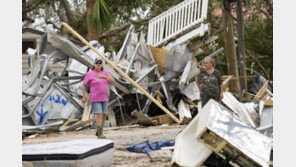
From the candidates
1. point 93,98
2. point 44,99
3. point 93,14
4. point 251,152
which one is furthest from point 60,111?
point 251,152

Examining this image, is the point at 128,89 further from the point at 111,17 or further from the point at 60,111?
the point at 111,17

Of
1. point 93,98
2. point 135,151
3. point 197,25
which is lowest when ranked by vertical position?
point 135,151

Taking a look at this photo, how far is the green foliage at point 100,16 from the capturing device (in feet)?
52.2

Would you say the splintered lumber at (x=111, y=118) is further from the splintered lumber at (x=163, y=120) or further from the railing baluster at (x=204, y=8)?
the railing baluster at (x=204, y=8)

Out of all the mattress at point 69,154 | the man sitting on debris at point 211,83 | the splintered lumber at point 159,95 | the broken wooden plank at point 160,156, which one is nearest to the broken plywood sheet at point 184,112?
the splintered lumber at point 159,95

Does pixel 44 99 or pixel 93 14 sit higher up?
pixel 93 14

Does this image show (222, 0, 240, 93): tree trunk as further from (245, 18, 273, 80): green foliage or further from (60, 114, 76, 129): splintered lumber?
(245, 18, 273, 80): green foliage

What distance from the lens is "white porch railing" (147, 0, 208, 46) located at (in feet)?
43.5

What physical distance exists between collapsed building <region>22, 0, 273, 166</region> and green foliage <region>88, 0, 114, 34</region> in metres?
1.86

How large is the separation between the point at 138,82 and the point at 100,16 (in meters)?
4.44

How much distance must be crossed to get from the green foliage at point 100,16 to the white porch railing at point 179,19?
2180 millimetres

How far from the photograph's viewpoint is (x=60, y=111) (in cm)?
1200

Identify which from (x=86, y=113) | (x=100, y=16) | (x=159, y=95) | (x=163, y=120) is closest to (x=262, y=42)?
(x=100, y=16)

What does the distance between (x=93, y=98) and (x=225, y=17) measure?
7291mm
